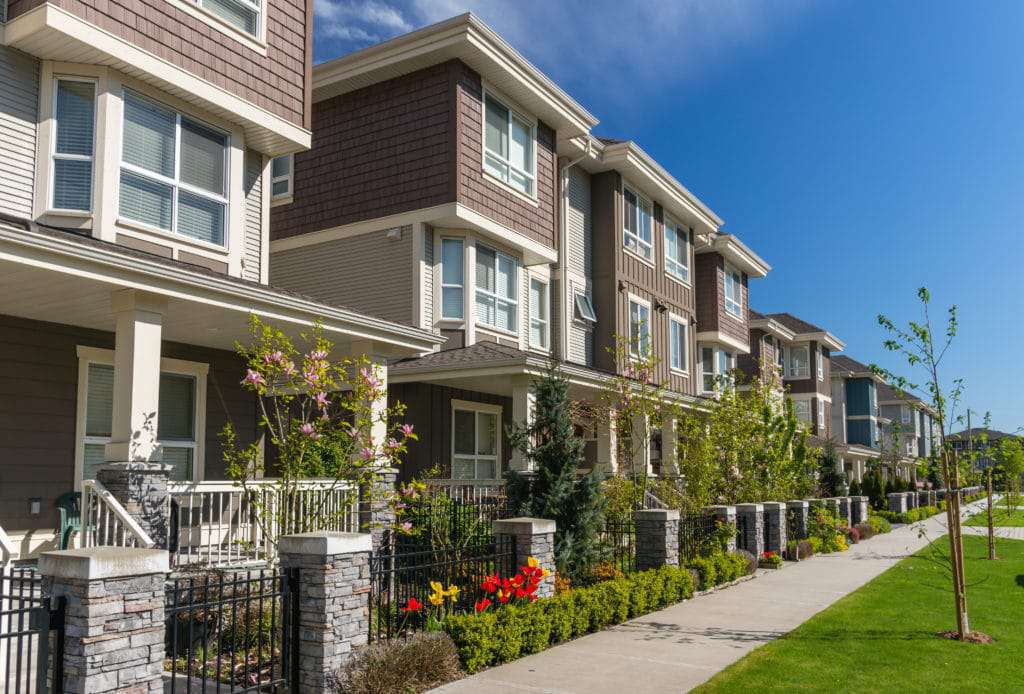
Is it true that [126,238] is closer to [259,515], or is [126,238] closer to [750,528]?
[259,515]

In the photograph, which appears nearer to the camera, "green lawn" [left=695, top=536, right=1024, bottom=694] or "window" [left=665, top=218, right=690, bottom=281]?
"green lawn" [left=695, top=536, right=1024, bottom=694]

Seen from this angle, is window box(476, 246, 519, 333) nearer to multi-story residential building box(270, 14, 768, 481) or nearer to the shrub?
multi-story residential building box(270, 14, 768, 481)

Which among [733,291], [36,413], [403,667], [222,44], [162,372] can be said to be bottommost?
[403,667]

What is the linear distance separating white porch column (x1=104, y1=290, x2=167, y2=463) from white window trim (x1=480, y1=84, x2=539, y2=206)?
9.82 m

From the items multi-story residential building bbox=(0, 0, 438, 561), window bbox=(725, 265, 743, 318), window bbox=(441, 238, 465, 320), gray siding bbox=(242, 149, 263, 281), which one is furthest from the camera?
window bbox=(725, 265, 743, 318)

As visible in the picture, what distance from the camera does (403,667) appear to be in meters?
7.85

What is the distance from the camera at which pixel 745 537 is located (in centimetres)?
→ 1802

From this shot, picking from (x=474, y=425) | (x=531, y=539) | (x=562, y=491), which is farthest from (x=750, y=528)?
(x=531, y=539)

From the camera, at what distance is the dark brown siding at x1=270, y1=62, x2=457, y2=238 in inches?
722

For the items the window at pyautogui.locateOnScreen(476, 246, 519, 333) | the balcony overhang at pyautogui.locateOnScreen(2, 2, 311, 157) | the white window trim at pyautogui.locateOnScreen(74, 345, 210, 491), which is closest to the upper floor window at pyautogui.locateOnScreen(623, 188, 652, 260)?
the window at pyautogui.locateOnScreen(476, 246, 519, 333)

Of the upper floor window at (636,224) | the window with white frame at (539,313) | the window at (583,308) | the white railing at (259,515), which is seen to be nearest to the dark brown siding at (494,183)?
the window with white frame at (539,313)

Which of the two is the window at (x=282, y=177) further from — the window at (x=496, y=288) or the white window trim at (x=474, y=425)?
the white window trim at (x=474, y=425)

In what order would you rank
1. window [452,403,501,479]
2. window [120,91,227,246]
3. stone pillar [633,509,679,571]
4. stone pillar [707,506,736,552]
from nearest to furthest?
window [120,91,227,246] → stone pillar [633,509,679,571] → stone pillar [707,506,736,552] → window [452,403,501,479]

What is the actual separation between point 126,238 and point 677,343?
63.7ft
